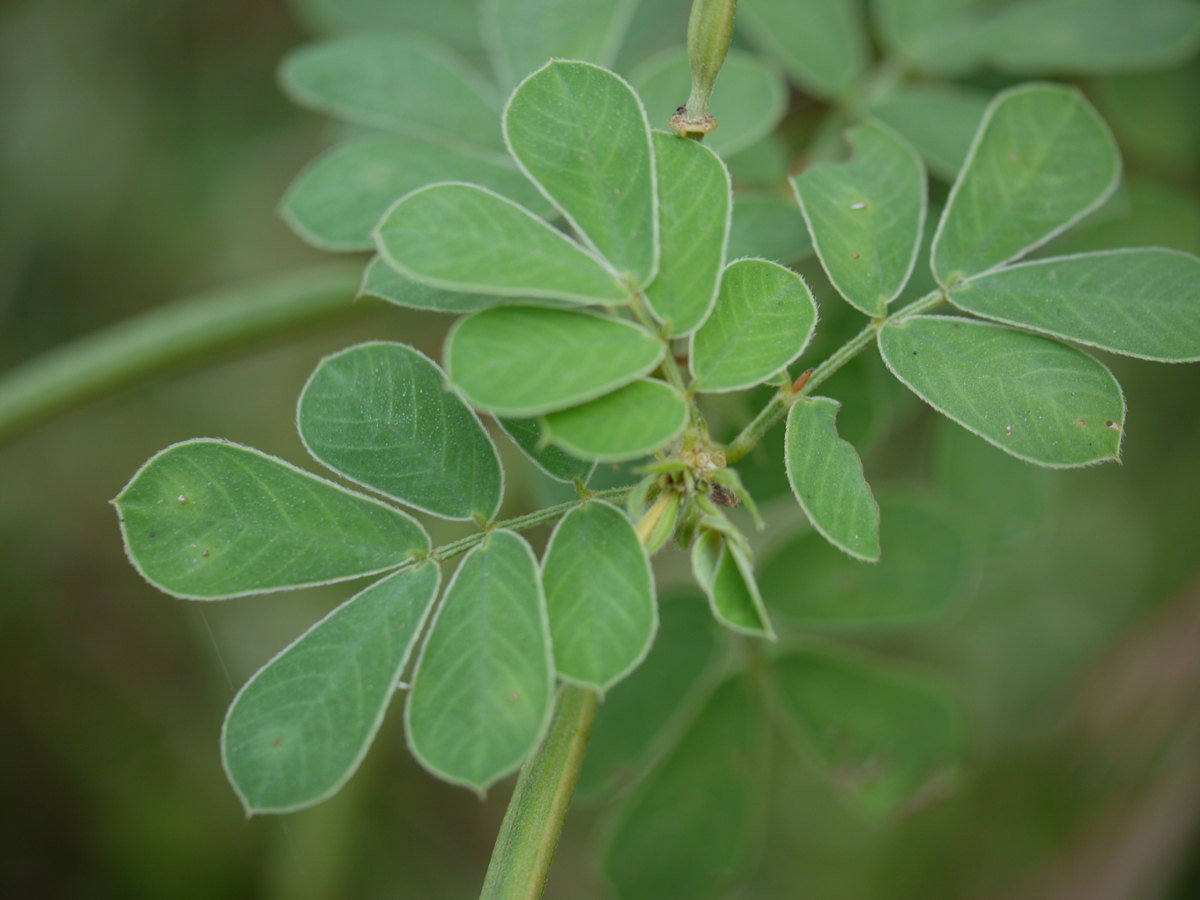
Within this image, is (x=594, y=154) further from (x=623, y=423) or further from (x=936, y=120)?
(x=936, y=120)

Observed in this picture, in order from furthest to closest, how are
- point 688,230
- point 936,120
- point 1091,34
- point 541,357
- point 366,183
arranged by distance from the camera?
point 1091,34, point 936,120, point 366,183, point 688,230, point 541,357

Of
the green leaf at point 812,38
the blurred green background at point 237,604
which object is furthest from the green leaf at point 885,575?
the green leaf at point 812,38

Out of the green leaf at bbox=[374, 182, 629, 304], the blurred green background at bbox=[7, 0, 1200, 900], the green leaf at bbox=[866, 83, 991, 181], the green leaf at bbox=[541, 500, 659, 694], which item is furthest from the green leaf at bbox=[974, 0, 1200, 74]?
the green leaf at bbox=[541, 500, 659, 694]

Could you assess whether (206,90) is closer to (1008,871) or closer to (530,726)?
(530,726)

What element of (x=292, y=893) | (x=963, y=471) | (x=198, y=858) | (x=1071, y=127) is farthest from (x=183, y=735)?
(x=1071, y=127)

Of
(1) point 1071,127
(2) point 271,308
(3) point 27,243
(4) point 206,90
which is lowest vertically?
(1) point 1071,127

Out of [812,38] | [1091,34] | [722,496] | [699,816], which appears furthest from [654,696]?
[1091,34]
